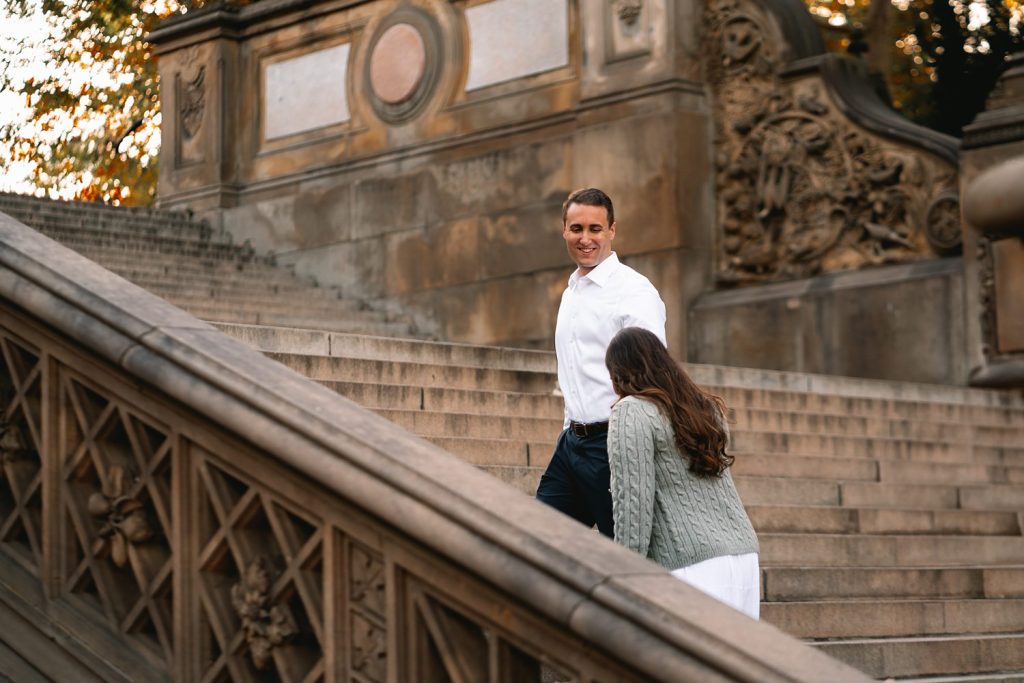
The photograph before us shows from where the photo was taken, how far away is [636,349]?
15.5 feet

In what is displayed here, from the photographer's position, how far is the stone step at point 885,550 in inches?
297

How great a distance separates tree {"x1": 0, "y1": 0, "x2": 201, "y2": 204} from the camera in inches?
1084

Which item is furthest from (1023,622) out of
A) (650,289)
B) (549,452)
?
(650,289)

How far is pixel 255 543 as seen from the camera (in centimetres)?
503

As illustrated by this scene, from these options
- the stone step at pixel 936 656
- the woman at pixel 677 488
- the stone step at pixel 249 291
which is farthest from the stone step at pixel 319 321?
the woman at pixel 677 488

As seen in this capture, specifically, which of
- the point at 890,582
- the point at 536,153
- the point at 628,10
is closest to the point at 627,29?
the point at 628,10

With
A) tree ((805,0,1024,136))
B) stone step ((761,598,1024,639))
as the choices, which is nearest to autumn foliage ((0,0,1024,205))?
tree ((805,0,1024,136))

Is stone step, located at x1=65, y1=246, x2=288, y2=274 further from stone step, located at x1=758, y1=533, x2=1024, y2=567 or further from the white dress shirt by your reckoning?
the white dress shirt

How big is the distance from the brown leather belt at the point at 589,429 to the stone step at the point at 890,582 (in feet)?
6.74

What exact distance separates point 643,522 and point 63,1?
2462 centimetres

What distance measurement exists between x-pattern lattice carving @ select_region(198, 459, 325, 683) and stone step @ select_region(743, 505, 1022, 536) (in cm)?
327

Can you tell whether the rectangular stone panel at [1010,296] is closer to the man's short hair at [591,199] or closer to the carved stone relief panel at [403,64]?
the carved stone relief panel at [403,64]

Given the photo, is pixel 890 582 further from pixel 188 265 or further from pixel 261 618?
pixel 188 265

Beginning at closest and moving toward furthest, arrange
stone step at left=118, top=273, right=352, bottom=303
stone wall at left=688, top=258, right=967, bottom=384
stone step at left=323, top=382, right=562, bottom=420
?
stone step at left=323, top=382, right=562, bottom=420, stone wall at left=688, top=258, right=967, bottom=384, stone step at left=118, top=273, right=352, bottom=303
